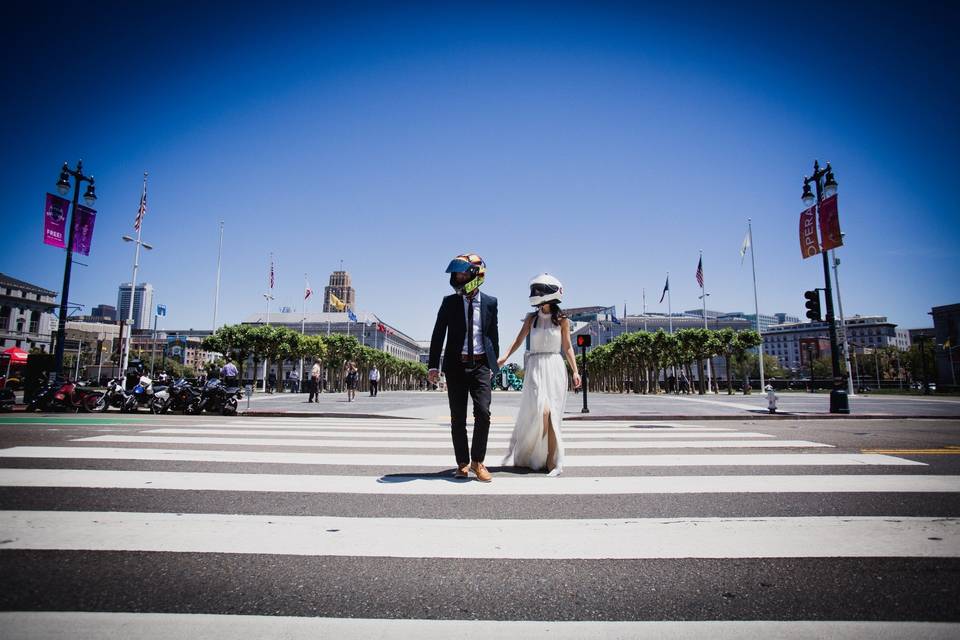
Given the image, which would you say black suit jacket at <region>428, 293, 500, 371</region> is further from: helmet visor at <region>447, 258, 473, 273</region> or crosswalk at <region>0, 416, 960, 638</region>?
crosswalk at <region>0, 416, 960, 638</region>

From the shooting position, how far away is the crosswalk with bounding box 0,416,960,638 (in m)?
1.89

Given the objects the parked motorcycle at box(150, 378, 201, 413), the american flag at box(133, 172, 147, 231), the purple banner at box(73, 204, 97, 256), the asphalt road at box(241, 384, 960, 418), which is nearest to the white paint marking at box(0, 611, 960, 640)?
the asphalt road at box(241, 384, 960, 418)

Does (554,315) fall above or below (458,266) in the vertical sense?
below

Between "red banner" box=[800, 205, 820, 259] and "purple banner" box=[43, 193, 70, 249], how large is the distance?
26.1m

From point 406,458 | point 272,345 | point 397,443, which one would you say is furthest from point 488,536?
point 272,345

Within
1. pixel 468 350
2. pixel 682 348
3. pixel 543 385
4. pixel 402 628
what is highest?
pixel 682 348

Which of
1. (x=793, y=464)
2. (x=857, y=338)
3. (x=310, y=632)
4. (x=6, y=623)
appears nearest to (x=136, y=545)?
(x=6, y=623)

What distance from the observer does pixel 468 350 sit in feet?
14.4

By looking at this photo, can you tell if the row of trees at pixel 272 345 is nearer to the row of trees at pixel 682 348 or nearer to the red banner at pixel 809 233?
the row of trees at pixel 682 348

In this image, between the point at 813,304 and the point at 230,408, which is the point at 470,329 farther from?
the point at 813,304

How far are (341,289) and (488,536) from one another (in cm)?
16307

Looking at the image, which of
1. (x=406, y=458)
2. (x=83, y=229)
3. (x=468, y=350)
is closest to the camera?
(x=468, y=350)

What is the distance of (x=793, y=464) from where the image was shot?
5016mm

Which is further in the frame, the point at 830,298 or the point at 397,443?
the point at 830,298
